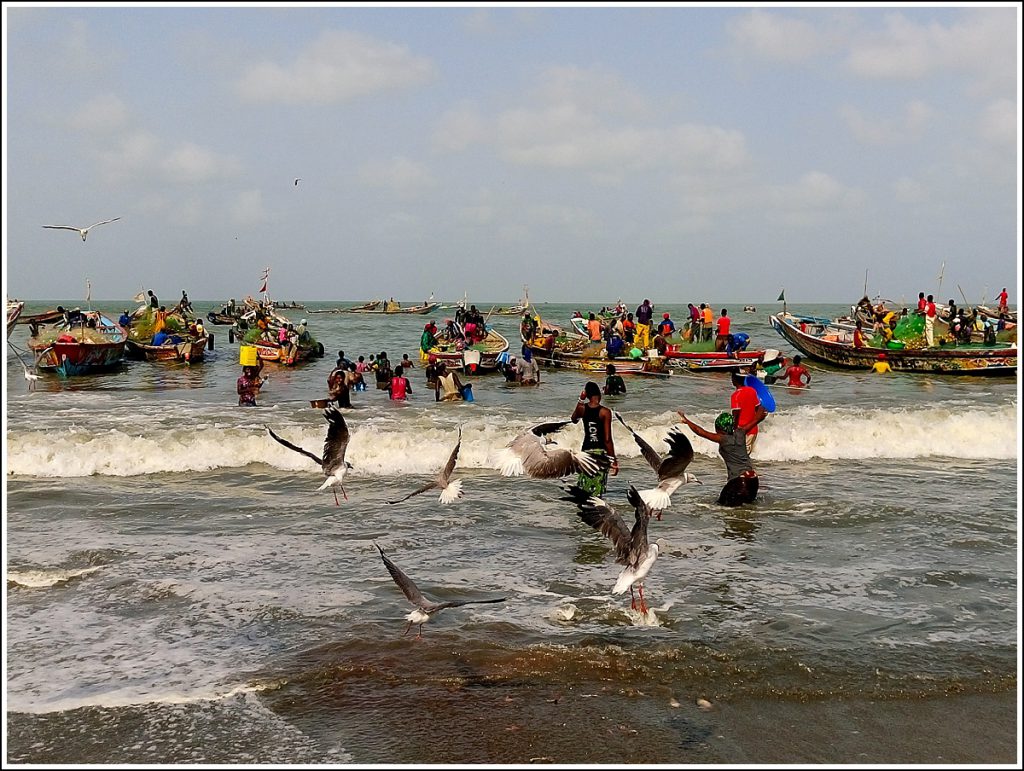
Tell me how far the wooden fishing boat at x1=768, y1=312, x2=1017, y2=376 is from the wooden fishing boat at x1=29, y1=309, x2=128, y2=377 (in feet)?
82.8

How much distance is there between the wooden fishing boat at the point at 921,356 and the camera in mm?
24531

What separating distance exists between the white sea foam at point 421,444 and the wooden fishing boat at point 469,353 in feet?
29.1

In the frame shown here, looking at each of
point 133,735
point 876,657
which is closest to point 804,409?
point 876,657

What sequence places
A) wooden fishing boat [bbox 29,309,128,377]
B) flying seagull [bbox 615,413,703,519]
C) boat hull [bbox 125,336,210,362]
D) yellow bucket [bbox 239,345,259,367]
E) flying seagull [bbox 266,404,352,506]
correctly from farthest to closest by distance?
boat hull [bbox 125,336,210,362], wooden fishing boat [bbox 29,309,128,377], yellow bucket [bbox 239,345,259,367], flying seagull [bbox 266,404,352,506], flying seagull [bbox 615,413,703,519]

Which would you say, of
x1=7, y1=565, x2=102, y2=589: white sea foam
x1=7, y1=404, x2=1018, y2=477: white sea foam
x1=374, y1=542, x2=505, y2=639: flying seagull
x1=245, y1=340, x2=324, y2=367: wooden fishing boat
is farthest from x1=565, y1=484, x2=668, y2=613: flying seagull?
x1=245, y1=340, x2=324, y2=367: wooden fishing boat

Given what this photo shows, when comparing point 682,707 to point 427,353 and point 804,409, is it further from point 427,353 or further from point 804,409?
point 427,353

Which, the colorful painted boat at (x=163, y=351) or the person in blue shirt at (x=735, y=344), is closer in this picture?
the person in blue shirt at (x=735, y=344)

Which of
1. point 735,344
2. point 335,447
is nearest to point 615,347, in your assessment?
point 735,344

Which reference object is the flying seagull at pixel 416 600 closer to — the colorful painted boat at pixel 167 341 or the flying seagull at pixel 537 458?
the flying seagull at pixel 537 458

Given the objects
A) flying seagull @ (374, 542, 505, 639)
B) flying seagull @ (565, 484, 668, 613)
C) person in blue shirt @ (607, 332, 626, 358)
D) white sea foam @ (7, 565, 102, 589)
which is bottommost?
white sea foam @ (7, 565, 102, 589)

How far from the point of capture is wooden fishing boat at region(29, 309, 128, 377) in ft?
82.6

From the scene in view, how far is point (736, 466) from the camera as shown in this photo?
380 inches

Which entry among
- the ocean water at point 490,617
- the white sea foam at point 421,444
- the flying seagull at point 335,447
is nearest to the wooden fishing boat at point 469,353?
the white sea foam at point 421,444

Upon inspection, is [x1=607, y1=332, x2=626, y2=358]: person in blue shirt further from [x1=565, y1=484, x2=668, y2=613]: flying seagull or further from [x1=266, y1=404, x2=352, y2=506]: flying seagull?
[x1=565, y1=484, x2=668, y2=613]: flying seagull
